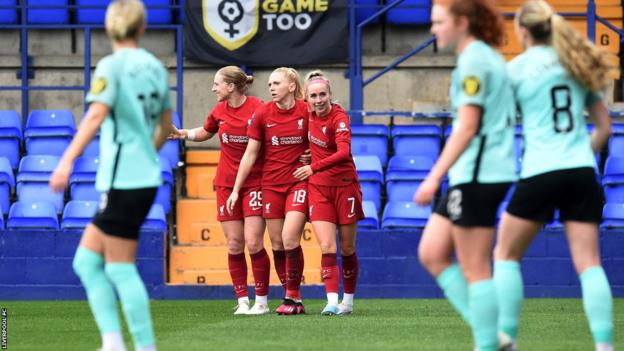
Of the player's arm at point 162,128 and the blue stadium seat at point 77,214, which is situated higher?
the player's arm at point 162,128

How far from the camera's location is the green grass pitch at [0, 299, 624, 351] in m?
7.73

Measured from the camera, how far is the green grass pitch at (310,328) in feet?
25.4

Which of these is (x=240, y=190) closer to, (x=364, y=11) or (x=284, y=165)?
(x=284, y=165)

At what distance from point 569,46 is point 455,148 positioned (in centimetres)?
96

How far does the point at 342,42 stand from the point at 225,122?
527cm

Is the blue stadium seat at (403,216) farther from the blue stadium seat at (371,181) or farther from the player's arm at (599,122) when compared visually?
the player's arm at (599,122)

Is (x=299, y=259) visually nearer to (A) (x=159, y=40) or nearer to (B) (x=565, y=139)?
(B) (x=565, y=139)

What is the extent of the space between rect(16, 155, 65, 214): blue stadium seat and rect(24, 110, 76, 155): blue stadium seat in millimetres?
403

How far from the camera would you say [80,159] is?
14547 millimetres

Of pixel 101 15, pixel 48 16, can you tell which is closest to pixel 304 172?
pixel 101 15

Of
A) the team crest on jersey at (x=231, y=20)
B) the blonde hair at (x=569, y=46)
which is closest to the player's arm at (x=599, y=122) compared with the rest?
the blonde hair at (x=569, y=46)

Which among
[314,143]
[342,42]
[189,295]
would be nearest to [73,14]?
[342,42]

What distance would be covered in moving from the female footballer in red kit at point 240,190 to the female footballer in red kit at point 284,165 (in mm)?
124

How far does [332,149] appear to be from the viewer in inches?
394
